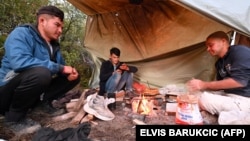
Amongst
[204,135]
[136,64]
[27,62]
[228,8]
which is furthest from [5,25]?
[204,135]

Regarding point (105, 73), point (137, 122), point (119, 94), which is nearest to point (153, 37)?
point (105, 73)

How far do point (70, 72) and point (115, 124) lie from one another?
2.16 ft

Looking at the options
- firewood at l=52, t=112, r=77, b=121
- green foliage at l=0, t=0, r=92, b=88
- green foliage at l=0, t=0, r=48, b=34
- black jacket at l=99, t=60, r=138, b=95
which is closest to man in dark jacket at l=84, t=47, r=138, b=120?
black jacket at l=99, t=60, r=138, b=95

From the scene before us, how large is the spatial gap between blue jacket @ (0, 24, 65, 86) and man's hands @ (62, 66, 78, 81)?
0.06m

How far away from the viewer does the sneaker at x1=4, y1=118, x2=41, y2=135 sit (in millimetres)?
2240

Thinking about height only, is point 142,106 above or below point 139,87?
below

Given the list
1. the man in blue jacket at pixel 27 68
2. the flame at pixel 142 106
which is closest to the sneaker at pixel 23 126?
the man in blue jacket at pixel 27 68

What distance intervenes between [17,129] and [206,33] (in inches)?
108

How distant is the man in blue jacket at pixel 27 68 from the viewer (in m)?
2.16

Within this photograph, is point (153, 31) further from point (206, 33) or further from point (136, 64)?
point (206, 33)

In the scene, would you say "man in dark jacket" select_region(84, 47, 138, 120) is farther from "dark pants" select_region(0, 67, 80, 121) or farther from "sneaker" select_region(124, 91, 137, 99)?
"dark pants" select_region(0, 67, 80, 121)

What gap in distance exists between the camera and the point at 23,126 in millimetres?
2266

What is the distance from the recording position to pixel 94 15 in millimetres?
5309

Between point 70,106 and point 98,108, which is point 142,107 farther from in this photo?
point 70,106
